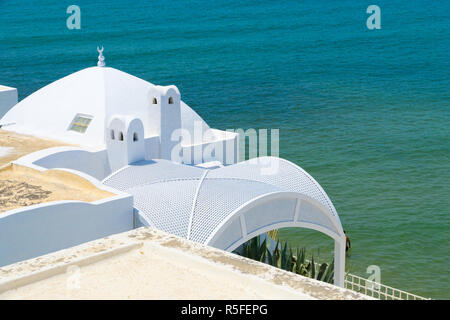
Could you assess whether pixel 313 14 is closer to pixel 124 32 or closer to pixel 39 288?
pixel 124 32

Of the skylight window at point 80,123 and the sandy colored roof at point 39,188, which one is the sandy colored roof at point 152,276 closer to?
the sandy colored roof at point 39,188

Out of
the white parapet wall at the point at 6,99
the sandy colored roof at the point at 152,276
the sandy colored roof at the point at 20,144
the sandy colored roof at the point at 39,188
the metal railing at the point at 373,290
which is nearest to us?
the sandy colored roof at the point at 152,276

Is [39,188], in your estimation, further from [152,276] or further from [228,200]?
[152,276]

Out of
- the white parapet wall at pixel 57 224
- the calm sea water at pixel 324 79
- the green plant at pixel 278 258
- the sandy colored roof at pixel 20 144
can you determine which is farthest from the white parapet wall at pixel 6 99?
the white parapet wall at pixel 57 224

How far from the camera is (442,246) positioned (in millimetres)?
33656

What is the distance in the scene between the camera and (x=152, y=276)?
361 inches

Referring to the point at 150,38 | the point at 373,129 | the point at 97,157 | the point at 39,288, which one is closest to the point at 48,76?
the point at 150,38

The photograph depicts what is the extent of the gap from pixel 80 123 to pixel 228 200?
10.4 m

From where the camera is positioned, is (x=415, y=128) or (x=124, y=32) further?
(x=124, y=32)

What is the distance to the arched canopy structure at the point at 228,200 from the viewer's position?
1612 centimetres

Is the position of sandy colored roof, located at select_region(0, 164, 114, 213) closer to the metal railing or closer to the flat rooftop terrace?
the flat rooftop terrace

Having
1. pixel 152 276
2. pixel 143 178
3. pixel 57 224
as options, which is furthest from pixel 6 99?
pixel 152 276

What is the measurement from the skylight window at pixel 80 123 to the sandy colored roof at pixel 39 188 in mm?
6954

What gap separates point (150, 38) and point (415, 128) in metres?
65.1
